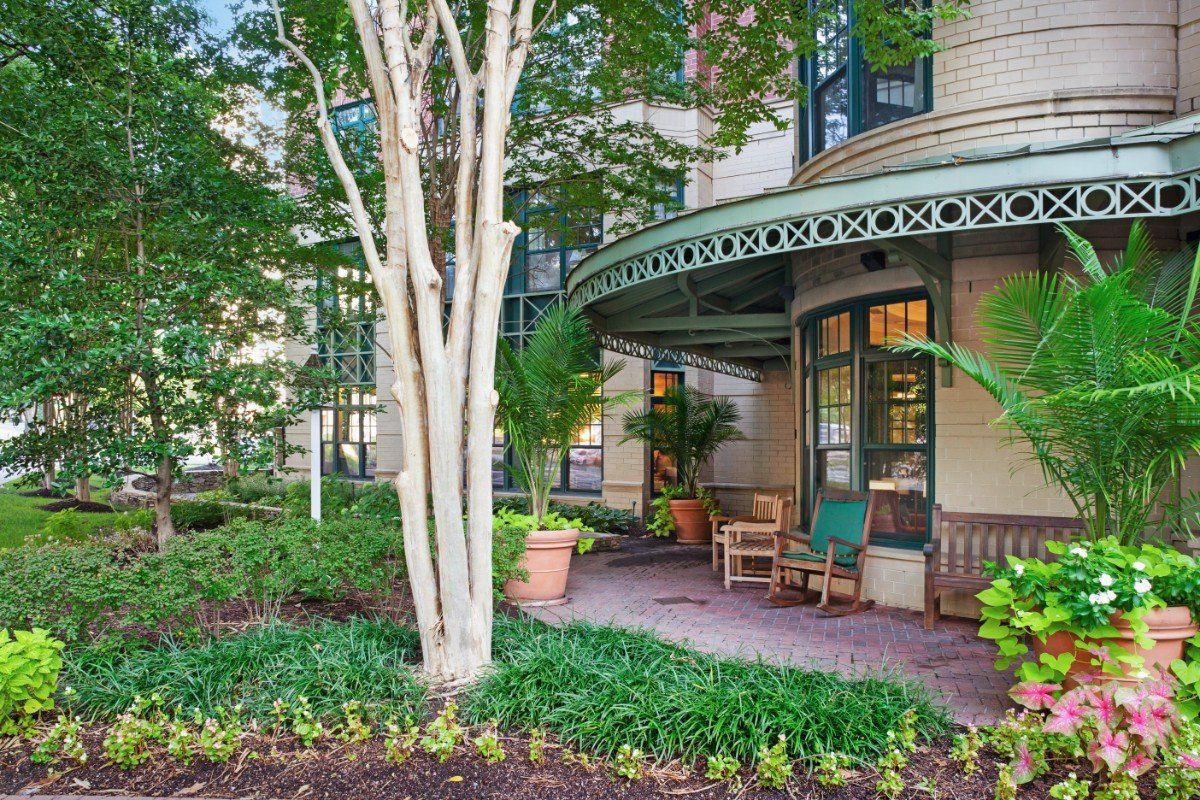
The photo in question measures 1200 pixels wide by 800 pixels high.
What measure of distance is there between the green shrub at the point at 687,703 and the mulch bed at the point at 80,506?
14299mm

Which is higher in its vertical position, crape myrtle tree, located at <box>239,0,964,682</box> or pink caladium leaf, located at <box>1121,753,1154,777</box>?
crape myrtle tree, located at <box>239,0,964,682</box>

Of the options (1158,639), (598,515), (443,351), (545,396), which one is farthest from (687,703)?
(598,515)

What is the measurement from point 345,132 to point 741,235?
6.96 m

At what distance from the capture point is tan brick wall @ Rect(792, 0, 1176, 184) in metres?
6.14

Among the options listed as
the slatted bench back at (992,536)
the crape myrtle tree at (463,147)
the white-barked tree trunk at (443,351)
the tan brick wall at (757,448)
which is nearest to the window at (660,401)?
the tan brick wall at (757,448)

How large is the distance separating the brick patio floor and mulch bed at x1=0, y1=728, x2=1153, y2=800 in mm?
824

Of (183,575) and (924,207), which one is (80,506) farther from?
(924,207)

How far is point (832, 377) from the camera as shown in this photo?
766 centimetres

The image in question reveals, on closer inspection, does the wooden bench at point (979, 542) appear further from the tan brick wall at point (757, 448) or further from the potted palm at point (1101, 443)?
the tan brick wall at point (757, 448)

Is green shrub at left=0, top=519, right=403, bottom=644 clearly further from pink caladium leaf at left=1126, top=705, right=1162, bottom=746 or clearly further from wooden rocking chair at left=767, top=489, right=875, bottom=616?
pink caladium leaf at left=1126, top=705, right=1162, bottom=746

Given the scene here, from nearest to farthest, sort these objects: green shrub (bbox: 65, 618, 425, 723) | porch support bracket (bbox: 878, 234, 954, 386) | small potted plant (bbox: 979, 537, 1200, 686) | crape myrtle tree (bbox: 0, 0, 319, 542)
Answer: small potted plant (bbox: 979, 537, 1200, 686)
green shrub (bbox: 65, 618, 425, 723)
porch support bracket (bbox: 878, 234, 954, 386)
crape myrtle tree (bbox: 0, 0, 319, 542)

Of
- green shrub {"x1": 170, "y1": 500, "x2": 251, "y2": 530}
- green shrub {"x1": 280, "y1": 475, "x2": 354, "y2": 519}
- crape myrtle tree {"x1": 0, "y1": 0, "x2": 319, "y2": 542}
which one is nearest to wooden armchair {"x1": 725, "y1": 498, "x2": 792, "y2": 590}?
green shrub {"x1": 280, "y1": 475, "x2": 354, "y2": 519}

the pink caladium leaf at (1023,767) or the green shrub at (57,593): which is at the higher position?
the green shrub at (57,593)

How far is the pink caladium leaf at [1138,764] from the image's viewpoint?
3.29 metres
